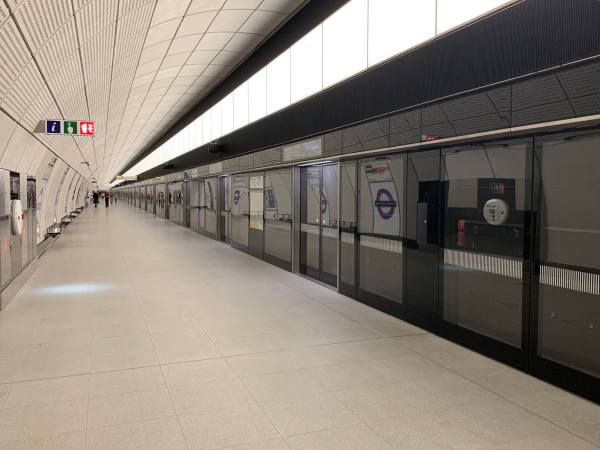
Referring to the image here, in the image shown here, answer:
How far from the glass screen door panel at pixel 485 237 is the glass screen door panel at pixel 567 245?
0.22 meters

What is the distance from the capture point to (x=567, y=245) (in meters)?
4.09

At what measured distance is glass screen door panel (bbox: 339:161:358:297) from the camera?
7383 millimetres

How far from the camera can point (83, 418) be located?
3.48m

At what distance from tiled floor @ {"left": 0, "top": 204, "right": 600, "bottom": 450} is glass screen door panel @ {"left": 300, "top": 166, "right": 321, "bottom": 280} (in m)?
2.28

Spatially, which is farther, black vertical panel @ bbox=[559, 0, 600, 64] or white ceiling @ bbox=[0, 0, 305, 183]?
white ceiling @ bbox=[0, 0, 305, 183]

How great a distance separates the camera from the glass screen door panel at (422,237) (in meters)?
5.56

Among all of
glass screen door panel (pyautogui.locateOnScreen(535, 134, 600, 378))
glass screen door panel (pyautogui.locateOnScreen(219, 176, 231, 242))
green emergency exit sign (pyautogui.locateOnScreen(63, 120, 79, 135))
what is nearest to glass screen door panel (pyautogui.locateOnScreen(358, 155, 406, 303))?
glass screen door panel (pyautogui.locateOnScreen(535, 134, 600, 378))

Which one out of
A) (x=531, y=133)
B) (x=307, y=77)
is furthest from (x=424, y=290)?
(x=307, y=77)

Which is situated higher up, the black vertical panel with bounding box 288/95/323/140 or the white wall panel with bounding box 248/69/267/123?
the white wall panel with bounding box 248/69/267/123

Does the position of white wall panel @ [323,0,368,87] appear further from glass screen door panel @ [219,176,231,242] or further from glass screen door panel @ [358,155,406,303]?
glass screen door panel @ [219,176,231,242]

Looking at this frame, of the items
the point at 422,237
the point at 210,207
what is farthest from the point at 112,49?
the point at 210,207

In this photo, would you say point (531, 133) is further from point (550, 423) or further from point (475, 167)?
point (550, 423)

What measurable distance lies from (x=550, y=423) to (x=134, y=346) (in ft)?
12.4

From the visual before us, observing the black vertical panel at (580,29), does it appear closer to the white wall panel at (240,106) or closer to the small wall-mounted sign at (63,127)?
the small wall-mounted sign at (63,127)
